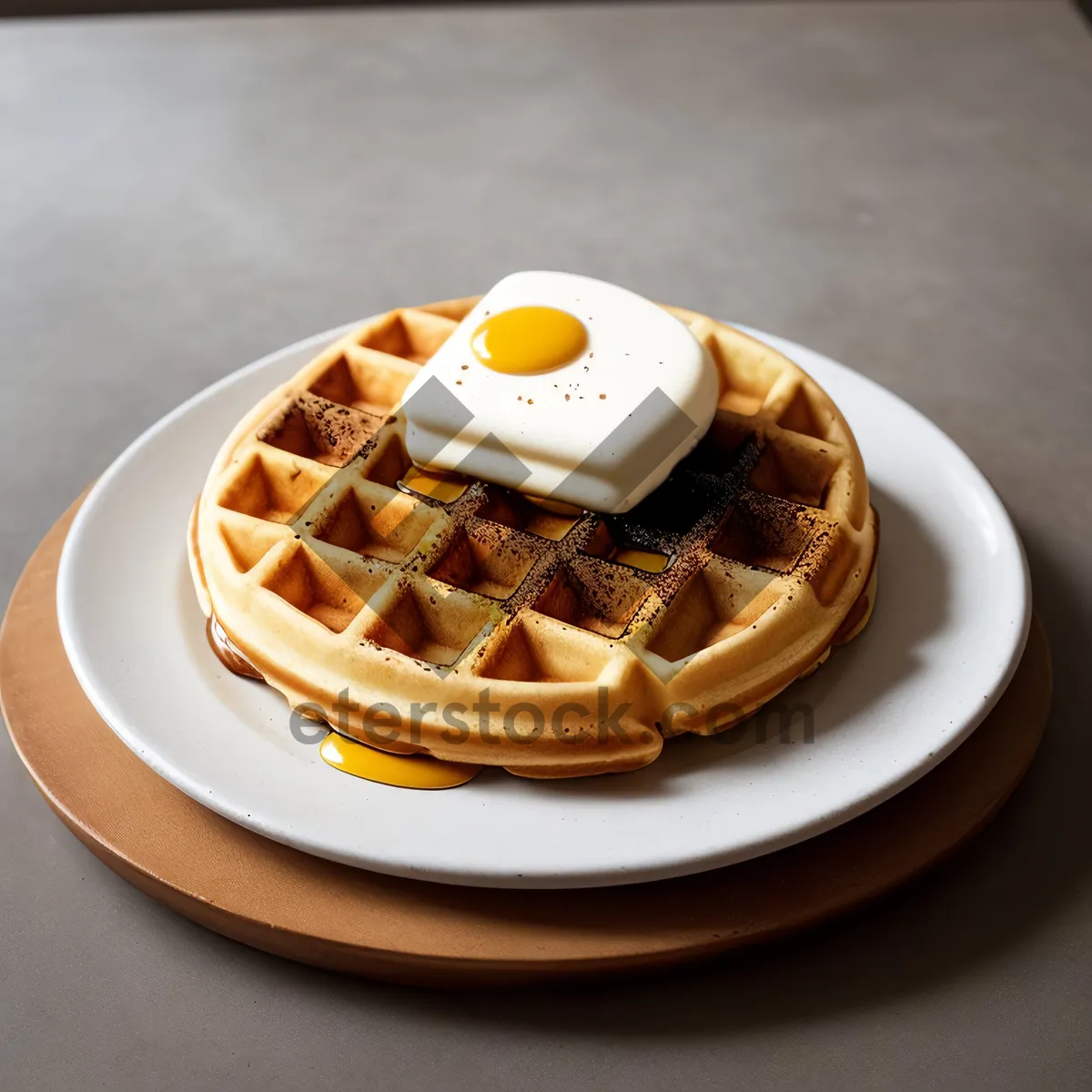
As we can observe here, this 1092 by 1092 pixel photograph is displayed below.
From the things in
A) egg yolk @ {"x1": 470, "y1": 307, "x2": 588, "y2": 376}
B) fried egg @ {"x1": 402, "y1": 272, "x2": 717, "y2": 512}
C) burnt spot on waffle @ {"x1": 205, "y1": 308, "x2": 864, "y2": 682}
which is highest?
egg yolk @ {"x1": 470, "y1": 307, "x2": 588, "y2": 376}

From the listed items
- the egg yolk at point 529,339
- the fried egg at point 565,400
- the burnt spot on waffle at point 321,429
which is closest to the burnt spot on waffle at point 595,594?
the fried egg at point 565,400

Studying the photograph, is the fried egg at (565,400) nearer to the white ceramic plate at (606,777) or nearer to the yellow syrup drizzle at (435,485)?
the yellow syrup drizzle at (435,485)

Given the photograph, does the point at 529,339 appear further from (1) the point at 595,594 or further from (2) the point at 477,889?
(2) the point at 477,889

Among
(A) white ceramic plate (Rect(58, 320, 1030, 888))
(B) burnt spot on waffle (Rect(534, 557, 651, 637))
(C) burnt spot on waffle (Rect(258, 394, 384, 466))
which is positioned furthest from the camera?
(C) burnt spot on waffle (Rect(258, 394, 384, 466))

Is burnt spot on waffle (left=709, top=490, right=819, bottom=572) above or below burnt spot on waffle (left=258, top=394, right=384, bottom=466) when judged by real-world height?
below

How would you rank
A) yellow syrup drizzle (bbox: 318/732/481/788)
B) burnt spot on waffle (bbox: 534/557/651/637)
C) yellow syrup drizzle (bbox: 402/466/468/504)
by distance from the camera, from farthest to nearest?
yellow syrup drizzle (bbox: 402/466/468/504) < burnt spot on waffle (bbox: 534/557/651/637) < yellow syrup drizzle (bbox: 318/732/481/788)

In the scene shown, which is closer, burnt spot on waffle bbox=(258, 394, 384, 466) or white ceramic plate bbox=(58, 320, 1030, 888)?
white ceramic plate bbox=(58, 320, 1030, 888)

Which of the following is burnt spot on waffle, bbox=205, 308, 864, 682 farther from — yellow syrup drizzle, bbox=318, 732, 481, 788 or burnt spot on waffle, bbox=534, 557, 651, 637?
yellow syrup drizzle, bbox=318, 732, 481, 788

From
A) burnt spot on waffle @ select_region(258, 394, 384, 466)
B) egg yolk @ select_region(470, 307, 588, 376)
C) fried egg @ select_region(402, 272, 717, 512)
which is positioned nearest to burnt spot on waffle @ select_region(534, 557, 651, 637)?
A: fried egg @ select_region(402, 272, 717, 512)
